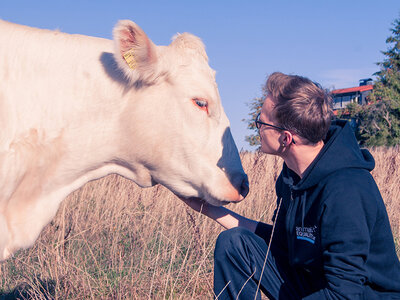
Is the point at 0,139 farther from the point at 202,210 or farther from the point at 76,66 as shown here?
the point at 202,210

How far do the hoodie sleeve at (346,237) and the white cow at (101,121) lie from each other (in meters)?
0.77

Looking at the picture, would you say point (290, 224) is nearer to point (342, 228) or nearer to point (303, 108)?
point (342, 228)

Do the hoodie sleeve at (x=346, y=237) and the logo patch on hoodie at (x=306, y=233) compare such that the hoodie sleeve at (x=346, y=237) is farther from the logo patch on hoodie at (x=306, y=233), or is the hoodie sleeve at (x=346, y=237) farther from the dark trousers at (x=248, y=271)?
the dark trousers at (x=248, y=271)

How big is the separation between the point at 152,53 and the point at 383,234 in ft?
5.41

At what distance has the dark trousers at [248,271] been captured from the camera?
277 centimetres

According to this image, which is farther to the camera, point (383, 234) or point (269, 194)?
point (269, 194)

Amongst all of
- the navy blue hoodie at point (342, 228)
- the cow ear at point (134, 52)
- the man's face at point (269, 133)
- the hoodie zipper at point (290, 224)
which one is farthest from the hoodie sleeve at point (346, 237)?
the cow ear at point (134, 52)

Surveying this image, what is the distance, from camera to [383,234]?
233 cm

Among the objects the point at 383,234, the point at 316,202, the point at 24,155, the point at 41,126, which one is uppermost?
the point at 41,126

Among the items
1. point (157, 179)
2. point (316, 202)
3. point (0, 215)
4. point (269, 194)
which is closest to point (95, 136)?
point (157, 179)

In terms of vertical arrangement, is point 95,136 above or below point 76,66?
below

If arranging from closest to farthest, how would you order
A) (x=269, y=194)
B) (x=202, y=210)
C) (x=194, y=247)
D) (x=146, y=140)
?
1. (x=146, y=140)
2. (x=202, y=210)
3. (x=194, y=247)
4. (x=269, y=194)

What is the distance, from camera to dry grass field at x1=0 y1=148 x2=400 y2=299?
3340mm

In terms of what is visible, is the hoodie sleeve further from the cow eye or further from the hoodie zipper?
the cow eye
